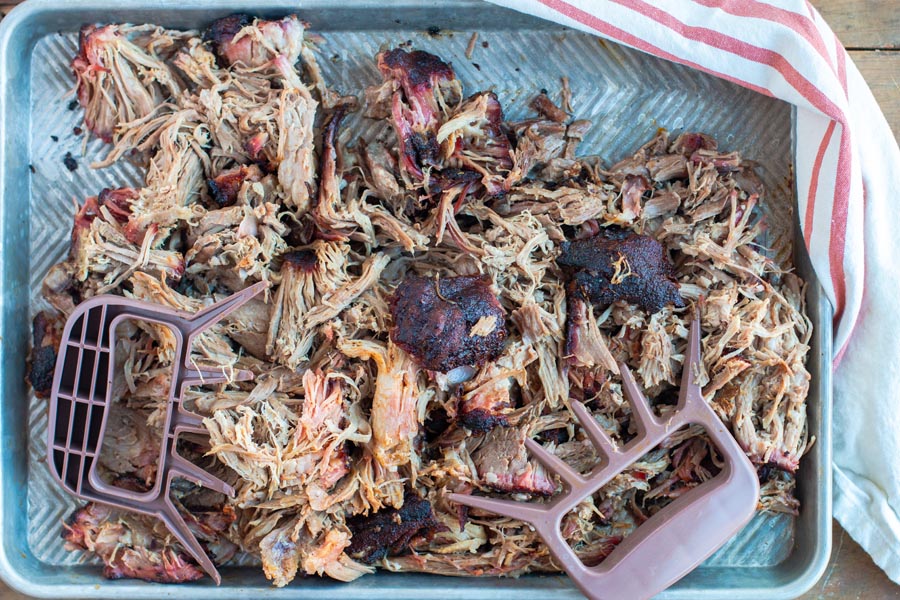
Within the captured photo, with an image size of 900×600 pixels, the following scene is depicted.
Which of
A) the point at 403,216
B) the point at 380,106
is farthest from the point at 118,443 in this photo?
the point at 380,106

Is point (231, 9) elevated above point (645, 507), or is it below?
above

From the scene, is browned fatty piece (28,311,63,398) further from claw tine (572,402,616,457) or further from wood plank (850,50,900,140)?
wood plank (850,50,900,140)

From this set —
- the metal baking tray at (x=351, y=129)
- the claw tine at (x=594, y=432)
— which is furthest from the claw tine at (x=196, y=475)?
the claw tine at (x=594, y=432)

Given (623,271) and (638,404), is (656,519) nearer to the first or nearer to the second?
(638,404)

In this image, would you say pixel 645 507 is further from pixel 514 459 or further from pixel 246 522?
pixel 246 522

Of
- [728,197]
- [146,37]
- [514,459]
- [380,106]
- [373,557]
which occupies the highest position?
[146,37]

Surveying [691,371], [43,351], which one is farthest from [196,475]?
[691,371]

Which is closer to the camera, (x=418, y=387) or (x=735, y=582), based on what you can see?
(x=418, y=387)
